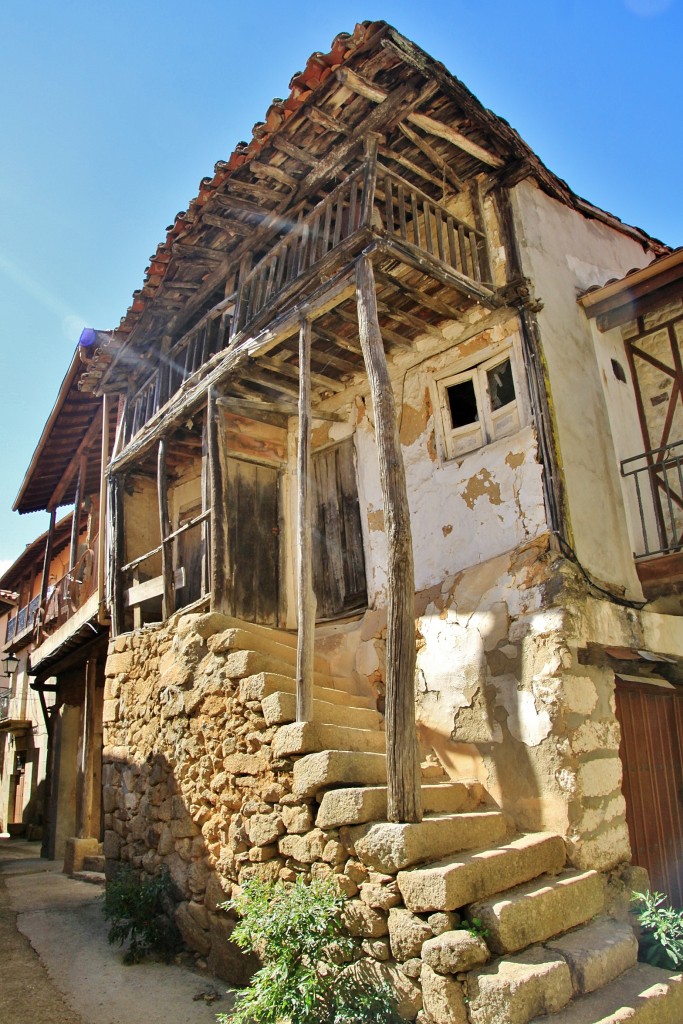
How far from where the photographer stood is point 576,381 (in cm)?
662

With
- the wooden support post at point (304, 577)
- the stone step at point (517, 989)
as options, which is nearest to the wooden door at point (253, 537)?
the wooden support post at point (304, 577)

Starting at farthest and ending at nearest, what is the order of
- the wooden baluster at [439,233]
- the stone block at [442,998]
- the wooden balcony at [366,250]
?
the wooden baluster at [439,233] → the wooden balcony at [366,250] → the stone block at [442,998]

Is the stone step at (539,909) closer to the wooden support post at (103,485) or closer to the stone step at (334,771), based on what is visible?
the stone step at (334,771)

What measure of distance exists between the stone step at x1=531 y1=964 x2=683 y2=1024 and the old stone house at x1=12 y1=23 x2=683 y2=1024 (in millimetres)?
25

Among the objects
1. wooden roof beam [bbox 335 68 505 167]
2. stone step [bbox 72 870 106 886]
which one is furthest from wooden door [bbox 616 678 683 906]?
stone step [bbox 72 870 106 886]

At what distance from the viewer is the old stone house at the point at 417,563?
14.3 feet

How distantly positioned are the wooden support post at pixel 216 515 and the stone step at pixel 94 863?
4652 millimetres

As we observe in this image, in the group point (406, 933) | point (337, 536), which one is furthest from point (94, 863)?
point (406, 933)

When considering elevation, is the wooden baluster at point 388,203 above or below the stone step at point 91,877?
above

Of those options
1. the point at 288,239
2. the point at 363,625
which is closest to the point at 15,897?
the point at 363,625

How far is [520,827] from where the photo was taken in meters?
5.04

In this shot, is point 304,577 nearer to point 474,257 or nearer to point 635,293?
point 474,257

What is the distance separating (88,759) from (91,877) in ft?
6.51

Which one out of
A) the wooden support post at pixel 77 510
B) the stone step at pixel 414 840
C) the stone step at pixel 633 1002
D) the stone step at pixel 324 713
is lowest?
the stone step at pixel 633 1002
